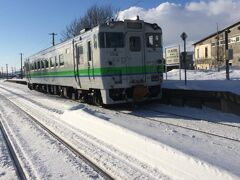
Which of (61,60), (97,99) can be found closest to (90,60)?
(97,99)

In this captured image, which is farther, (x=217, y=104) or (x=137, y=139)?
(x=217, y=104)

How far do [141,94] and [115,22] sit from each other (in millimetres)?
2814

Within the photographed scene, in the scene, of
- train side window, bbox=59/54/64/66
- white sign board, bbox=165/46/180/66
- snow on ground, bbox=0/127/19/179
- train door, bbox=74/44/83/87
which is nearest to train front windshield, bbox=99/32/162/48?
train door, bbox=74/44/83/87

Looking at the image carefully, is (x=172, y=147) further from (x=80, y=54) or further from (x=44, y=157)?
(x=80, y=54)

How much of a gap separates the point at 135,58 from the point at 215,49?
54.7m

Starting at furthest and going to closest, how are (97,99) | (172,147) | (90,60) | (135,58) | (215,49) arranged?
(215,49), (97,99), (90,60), (135,58), (172,147)

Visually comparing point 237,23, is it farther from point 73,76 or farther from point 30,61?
point 73,76

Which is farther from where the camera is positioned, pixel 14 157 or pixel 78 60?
pixel 78 60

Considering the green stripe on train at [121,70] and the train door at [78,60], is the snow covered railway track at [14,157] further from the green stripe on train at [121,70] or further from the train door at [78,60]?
the train door at [78,60]

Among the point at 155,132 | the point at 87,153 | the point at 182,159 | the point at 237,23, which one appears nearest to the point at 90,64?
the point at 155,132

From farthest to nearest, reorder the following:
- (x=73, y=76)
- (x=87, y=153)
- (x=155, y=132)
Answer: (x=73, y=76), (x=155, y=132), (x=87, y=153)

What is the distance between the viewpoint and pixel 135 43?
15484 millimetres

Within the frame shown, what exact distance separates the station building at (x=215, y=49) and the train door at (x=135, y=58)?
43.2 m

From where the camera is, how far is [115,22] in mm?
15000
